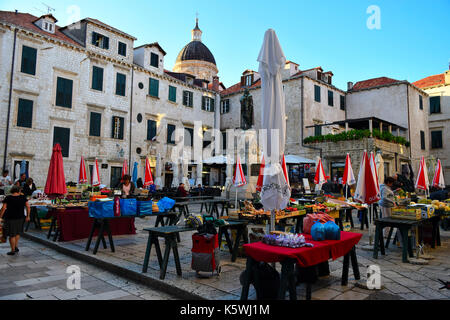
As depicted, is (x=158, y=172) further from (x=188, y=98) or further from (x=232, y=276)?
(x=232, y=276)

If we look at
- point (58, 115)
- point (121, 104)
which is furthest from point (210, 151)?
point (58, 115)

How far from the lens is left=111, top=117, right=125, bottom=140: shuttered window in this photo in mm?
23269

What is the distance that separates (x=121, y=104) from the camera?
936 inches

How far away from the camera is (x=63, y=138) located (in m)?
20.4

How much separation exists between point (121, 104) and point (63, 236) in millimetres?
17447

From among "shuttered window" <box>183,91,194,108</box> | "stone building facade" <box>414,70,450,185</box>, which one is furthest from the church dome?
"stone building facade" <box>414,70,450,185</box>

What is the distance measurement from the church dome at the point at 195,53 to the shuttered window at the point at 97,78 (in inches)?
897

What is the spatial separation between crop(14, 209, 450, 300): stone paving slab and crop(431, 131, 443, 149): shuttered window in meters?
27.0

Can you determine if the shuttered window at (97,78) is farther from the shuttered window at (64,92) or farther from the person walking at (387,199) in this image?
the person walking at (387,199)

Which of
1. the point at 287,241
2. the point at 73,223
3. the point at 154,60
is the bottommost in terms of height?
the point at 73,223

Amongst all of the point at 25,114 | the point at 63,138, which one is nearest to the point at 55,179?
the point at 25,114

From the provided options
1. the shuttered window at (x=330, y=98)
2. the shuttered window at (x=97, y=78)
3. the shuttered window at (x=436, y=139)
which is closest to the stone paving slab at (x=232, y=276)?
the shuttered window at (x=97, y=78)

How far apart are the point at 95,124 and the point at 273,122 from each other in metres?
20.1
